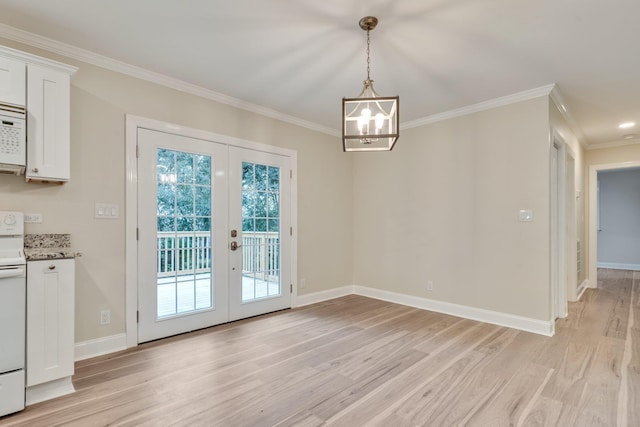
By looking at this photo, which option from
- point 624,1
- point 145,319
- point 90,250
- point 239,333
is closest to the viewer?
point 624,1

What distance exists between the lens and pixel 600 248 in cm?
799

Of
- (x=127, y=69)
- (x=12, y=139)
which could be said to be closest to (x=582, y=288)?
(x=127, y=69)

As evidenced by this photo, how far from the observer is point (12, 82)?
Answer: 7.20ft

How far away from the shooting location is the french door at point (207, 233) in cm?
311

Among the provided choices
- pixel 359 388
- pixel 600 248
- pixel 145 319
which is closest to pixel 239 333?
pixel 145 319

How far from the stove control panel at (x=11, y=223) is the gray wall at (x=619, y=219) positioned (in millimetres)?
10681

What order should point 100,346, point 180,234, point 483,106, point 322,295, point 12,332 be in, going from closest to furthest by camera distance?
point 12,332
point 100,346
point 180,234
point 483,106
point 322,295

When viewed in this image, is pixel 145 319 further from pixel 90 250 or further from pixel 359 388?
pixel 359 388

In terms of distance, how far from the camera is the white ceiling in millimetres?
2156

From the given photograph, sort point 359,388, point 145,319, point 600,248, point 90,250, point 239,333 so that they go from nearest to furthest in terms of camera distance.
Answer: point 359,388
point 90,250
point 145,319
point 239,333
point 600,248

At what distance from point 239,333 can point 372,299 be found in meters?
2.24

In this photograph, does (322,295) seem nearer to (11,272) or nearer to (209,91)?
(209,91)

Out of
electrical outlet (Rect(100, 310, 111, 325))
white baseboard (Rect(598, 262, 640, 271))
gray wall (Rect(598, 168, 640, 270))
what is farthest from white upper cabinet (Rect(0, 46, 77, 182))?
white baseboard (Rect(598, 262, 640, 271))

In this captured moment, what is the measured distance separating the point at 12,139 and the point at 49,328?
4.35ft
